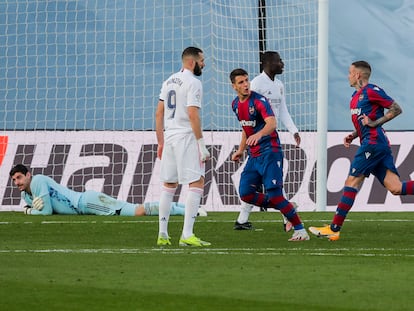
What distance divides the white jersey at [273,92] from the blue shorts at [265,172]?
1.56 m

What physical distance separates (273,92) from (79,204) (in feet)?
15.9

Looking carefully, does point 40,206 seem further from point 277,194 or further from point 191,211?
point 191,211

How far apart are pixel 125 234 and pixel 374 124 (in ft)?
11.1

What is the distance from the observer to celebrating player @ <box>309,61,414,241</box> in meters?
12.7

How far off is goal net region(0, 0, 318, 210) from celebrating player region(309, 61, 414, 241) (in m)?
7.19

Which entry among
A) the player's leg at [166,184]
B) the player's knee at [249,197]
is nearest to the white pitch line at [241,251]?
the player's leg at [166,184]

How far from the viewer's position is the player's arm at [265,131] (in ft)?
41.5

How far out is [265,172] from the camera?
13086mm

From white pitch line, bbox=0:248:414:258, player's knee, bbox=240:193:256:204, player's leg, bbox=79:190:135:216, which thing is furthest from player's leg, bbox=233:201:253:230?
player's leg, bbox=79:190:135:216

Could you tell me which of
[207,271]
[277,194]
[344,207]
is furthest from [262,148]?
[207,271]

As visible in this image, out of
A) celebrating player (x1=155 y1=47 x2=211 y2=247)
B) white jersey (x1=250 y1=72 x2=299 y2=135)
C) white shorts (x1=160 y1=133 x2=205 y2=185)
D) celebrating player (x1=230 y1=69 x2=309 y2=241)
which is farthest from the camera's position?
white jersey (x1=250 y1=72 x2=299 y2=135)

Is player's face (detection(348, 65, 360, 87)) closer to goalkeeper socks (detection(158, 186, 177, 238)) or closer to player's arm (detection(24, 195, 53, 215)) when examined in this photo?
goalkeeper socks (detection(158, 186, 177, 238))

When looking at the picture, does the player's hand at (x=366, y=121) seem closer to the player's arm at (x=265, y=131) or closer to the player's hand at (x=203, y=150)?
the player's arm at (x=265, y=131)

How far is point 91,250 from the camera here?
11.5 meters
